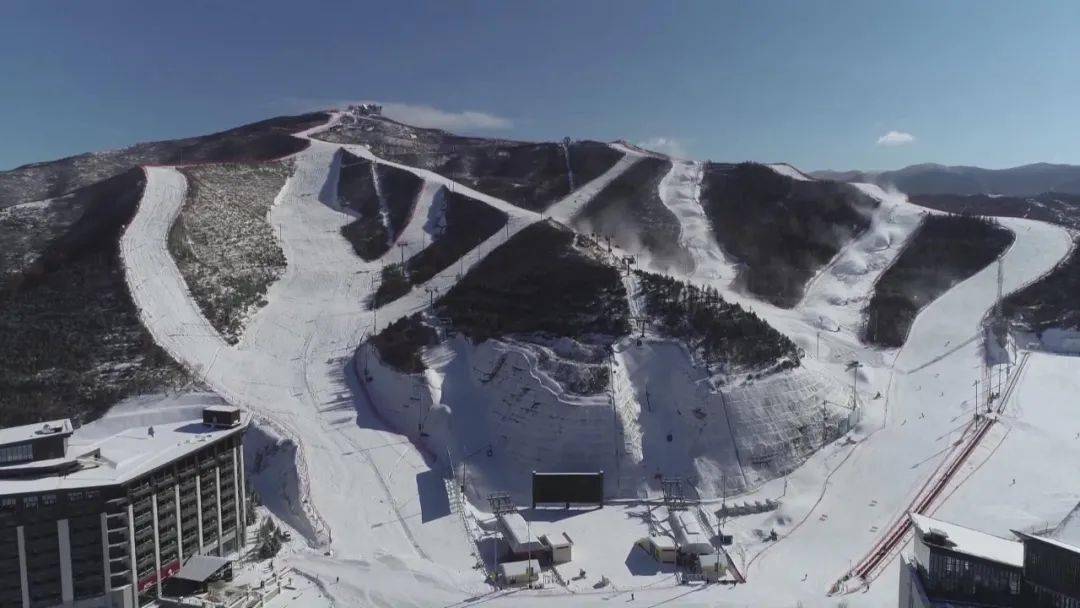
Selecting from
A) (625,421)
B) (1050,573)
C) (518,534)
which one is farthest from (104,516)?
(1050,573)

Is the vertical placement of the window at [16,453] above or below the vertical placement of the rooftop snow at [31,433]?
below

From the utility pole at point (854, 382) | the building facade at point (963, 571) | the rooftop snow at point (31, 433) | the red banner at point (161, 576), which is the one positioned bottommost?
the red banner at point (161, 576)

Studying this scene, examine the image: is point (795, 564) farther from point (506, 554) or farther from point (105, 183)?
point (105, 183)

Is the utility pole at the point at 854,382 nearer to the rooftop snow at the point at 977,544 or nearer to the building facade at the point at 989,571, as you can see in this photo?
the rooftop snow at the point at 977,544

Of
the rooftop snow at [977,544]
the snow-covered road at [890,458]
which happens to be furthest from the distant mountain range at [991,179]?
the rooftop snow at [977,544]

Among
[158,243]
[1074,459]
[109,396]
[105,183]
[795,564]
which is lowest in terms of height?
[795,564]

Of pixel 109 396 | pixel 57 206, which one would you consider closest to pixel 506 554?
pixel 109 396

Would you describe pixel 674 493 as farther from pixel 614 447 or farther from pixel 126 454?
pixel 126 454
